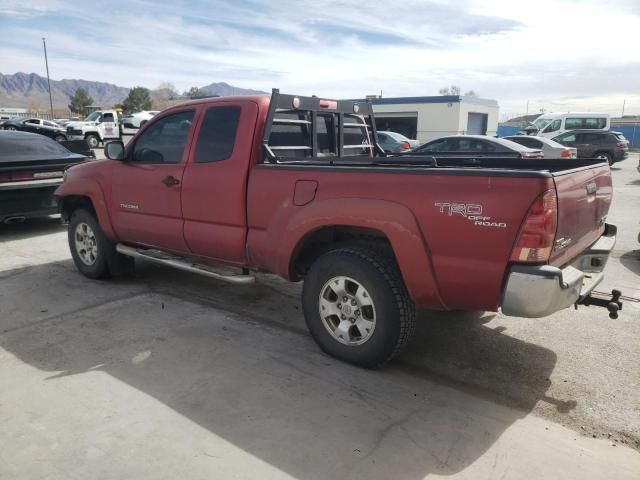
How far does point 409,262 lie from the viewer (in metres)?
3.25

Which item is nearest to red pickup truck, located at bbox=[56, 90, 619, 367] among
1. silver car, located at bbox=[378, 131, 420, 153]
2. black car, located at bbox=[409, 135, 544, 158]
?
black car, located at bbox=[409, 135, 544, 158]

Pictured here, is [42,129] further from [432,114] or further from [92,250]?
[92,250]

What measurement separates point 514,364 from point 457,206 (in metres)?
1.51

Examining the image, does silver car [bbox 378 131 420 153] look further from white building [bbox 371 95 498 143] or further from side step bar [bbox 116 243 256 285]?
white building [bbox 371 95 498 143]

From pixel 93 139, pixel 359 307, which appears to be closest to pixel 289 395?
pixel 359 307

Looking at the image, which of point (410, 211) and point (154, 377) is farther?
point (154, 377)

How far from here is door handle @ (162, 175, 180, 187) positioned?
4650mm

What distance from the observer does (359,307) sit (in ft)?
11.9

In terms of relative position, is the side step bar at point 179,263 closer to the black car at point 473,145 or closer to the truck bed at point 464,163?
the truck bed at point 464,163

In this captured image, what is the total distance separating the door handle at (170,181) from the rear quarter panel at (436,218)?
1.34 metres

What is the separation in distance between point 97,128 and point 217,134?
28287 mm

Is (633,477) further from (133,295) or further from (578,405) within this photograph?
(133,295)

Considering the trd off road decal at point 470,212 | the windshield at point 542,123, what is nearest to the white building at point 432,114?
the windshield at point 542,123

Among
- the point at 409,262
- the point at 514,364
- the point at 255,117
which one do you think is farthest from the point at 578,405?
the point at 255,117
